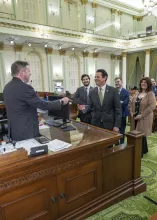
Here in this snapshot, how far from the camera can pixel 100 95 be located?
8.34 ft

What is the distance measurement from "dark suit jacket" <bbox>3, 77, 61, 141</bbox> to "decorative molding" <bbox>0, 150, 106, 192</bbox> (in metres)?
0.56

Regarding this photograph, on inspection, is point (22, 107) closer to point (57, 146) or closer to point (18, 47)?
point (57, 146)

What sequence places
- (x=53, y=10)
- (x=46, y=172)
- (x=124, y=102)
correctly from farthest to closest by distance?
(x=53, y=10), (x=124, y=102), (x=46, y=172)

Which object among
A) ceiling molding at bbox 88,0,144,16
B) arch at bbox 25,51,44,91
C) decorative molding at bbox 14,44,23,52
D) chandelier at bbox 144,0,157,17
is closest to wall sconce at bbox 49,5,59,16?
arch at bbox 25,51,44,91

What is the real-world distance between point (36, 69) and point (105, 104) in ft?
27.4

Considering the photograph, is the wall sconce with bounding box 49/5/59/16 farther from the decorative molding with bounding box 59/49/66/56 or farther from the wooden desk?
the wooden desk

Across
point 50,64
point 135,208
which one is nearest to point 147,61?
point 50,64

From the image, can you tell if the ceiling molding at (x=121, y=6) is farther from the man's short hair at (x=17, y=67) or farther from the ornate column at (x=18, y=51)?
the man's short hair at (x=17, y=67)

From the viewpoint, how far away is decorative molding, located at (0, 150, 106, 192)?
50.1 inches

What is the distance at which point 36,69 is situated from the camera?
32.6ft

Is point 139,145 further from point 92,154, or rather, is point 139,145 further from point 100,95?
point 100,95

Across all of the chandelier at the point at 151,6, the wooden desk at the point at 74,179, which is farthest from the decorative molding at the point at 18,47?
the wooden desk at the point at 74,179

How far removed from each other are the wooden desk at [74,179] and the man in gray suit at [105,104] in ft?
1.22

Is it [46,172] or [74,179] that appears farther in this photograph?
[74,179]
